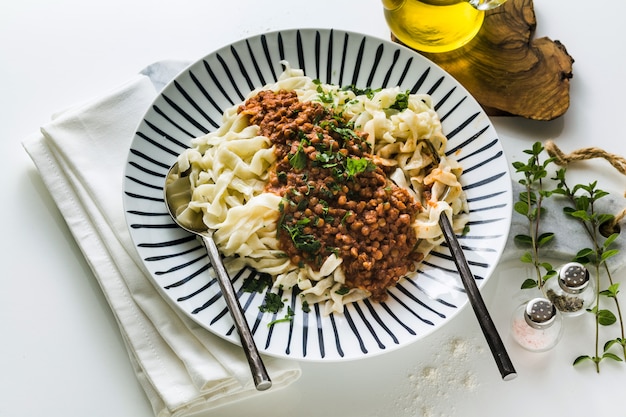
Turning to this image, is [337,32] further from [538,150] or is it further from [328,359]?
A: [328,359]

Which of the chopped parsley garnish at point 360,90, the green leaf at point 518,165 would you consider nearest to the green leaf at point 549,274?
the green leaf at point 518,165

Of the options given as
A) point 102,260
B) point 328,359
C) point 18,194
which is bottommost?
point 328,359

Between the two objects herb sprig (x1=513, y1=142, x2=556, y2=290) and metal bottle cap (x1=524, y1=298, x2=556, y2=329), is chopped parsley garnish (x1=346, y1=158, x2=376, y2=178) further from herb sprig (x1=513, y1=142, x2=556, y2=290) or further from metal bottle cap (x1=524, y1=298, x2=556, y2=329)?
metal bottle cap (x1=524, y1=298, x2=556, y2=329)

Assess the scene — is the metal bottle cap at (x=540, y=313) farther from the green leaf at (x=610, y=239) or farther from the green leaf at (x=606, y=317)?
the green leaf at (x=610, y=239)

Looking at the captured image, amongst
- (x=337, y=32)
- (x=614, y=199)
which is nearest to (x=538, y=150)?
(x=614, y=199)

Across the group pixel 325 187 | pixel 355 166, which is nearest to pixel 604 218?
pixel 355 166

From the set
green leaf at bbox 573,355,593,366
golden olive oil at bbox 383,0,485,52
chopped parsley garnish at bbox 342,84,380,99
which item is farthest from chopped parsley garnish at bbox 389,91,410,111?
green leaf at bbox 573,355,593,366
